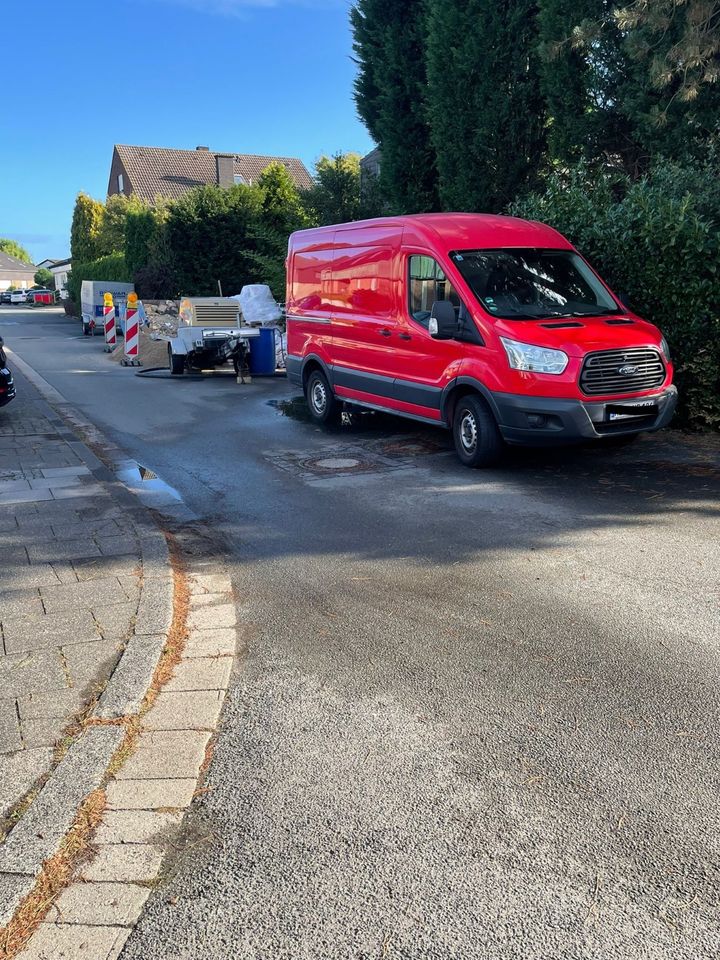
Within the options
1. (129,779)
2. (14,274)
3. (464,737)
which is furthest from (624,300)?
(14,274)

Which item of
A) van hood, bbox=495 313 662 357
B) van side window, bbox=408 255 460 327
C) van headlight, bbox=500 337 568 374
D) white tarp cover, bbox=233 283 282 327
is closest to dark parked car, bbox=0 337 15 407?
van side window, bbox=408 255 460 327

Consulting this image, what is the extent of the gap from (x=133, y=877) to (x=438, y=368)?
23.4 ft

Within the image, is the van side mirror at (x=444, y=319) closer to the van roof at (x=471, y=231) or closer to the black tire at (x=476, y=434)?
the black tire at (x=476, y=434)

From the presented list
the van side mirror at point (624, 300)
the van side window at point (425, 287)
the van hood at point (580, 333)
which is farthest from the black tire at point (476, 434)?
the van side mirror at point (624, 300)

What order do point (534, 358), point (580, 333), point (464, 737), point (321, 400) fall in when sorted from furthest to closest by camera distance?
point (321, 400) → point (580, 333) → point (534, 358) → point (464, 737)

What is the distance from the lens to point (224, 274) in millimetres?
32938

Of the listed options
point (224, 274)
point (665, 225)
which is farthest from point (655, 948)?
point (224, 274)

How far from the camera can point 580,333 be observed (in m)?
8.64

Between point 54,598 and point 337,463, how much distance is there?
4.76 meters

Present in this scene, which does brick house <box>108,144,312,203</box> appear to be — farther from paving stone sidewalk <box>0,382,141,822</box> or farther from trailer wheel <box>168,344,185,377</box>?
paving stone sidewalk <box>0,382,141,822</box>

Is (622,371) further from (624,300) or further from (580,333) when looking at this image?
(624,300)

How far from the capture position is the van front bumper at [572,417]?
8.34 meters

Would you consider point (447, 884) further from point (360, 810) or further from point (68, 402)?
point (68, 402)

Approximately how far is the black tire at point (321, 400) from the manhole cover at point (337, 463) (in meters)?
1.95
